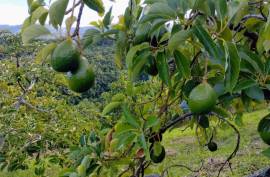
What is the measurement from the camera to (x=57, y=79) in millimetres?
4621

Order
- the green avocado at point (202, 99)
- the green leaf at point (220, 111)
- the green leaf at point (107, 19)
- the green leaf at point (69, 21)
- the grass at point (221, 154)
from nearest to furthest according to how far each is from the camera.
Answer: the green leaf at point (69, 21), the green avocado at point (202, 99), the green leaf at point (107, 19), the green leaf at point (220, 111), the grass at point (221, 154)

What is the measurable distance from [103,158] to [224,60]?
20.6 inches

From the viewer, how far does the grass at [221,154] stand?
16.9 ft

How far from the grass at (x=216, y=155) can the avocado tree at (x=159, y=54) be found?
10.3 feet

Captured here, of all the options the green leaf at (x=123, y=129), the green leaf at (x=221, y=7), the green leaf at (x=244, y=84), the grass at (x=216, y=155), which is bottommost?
the grass at (x=216, y=155)

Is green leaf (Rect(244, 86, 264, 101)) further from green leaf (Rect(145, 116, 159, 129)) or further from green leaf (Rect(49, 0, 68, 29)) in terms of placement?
green leaf (Rect(49, 0, 68, 29))

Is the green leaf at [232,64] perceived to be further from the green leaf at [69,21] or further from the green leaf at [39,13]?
the green leaf at [39,13]

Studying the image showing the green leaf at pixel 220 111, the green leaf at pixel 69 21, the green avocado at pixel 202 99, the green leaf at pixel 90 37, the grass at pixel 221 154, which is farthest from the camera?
the grass at pixel 221 154

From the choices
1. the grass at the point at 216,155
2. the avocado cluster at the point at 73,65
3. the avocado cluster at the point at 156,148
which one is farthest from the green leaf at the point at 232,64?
the grass at the point at 216,155

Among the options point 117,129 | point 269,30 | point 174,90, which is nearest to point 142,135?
point 117,129

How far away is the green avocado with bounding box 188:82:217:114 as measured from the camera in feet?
3.13

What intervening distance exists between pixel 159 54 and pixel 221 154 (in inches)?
215

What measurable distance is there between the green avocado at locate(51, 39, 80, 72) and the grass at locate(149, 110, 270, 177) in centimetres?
340

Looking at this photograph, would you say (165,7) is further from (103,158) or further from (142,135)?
(103,158)
